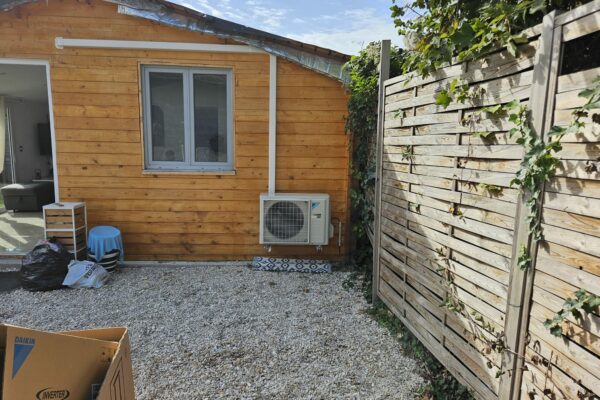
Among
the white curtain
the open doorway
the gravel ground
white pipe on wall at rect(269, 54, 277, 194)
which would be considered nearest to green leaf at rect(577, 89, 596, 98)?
the gravel ground

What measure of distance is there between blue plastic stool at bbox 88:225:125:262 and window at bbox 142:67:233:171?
88cm

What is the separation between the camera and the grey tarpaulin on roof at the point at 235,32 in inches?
152

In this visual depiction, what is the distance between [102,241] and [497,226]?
3828mm

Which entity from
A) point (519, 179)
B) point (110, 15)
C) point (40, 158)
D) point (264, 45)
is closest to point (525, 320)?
point (519, 179)

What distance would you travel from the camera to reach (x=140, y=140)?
4.19 meters

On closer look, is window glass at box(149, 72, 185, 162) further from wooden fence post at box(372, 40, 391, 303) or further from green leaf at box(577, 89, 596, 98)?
green leaf at box(577, 89, 596, 98)

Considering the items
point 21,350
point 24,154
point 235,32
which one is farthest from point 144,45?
point 24,154

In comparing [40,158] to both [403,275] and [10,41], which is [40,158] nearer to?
[10,41]

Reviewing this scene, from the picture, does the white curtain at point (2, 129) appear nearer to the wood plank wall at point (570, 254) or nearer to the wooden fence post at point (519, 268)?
the wooden fence post at point (519, 268)

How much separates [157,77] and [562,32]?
393 cm

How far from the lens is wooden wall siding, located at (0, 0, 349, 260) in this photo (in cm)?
401

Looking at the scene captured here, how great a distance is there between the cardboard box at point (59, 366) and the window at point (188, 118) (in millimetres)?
2933

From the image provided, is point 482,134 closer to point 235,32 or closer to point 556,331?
point 556,331

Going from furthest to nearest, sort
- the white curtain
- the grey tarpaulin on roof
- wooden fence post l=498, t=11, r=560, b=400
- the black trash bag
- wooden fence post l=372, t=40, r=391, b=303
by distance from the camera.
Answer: the white curtain
the grey tarpaulin on roof
the black trash bag
wooden fence post l=372, t=40, r=391, b=303
wooden fence post l=498, t=11, r=560, b=400
